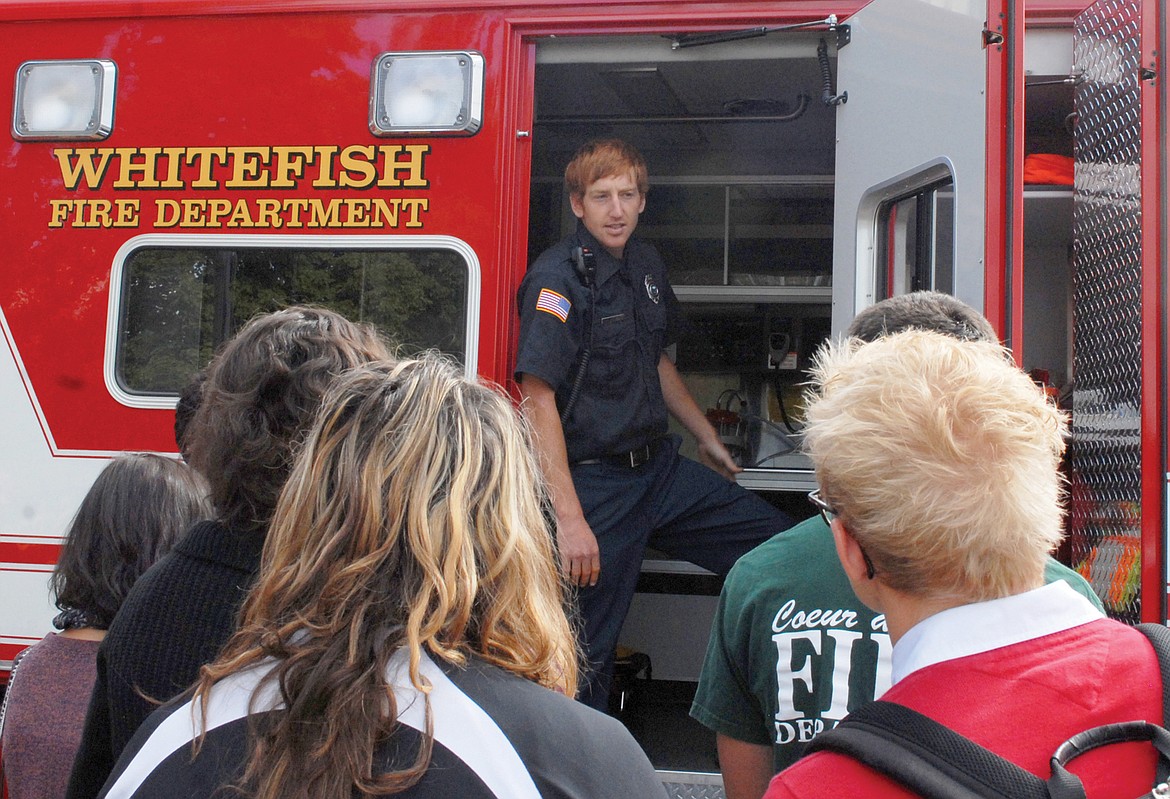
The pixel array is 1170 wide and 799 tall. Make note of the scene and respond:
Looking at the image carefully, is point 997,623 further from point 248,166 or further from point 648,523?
point 248,166

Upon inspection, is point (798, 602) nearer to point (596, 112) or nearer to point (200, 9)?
point (200, 9)

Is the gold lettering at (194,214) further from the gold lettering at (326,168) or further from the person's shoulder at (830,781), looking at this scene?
the person's shoulder at (830,781)

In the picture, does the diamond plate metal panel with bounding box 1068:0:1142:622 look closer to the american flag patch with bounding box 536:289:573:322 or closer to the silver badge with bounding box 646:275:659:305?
the silver badge with bounding box 646:275:659:305

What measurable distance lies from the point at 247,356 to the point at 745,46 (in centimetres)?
186

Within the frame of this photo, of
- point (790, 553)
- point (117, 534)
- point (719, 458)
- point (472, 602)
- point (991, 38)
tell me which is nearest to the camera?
point (472, 602)

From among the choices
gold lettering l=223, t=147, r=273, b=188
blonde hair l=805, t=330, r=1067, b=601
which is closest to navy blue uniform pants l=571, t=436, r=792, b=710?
gold lettering l=223, t=147, r=273, b=188

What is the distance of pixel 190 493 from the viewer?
6.03ft

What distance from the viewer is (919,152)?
7.88ft

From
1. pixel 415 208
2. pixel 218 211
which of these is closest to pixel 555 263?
pixel 415 208

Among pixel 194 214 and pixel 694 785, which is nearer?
pixel 694 785

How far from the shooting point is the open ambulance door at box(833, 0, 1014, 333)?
86.3 inches

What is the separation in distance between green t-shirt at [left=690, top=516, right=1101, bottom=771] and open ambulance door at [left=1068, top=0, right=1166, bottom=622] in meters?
0.94

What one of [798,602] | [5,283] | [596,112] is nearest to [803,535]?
[798,602]

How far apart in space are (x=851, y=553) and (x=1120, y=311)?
1645 millimetres
